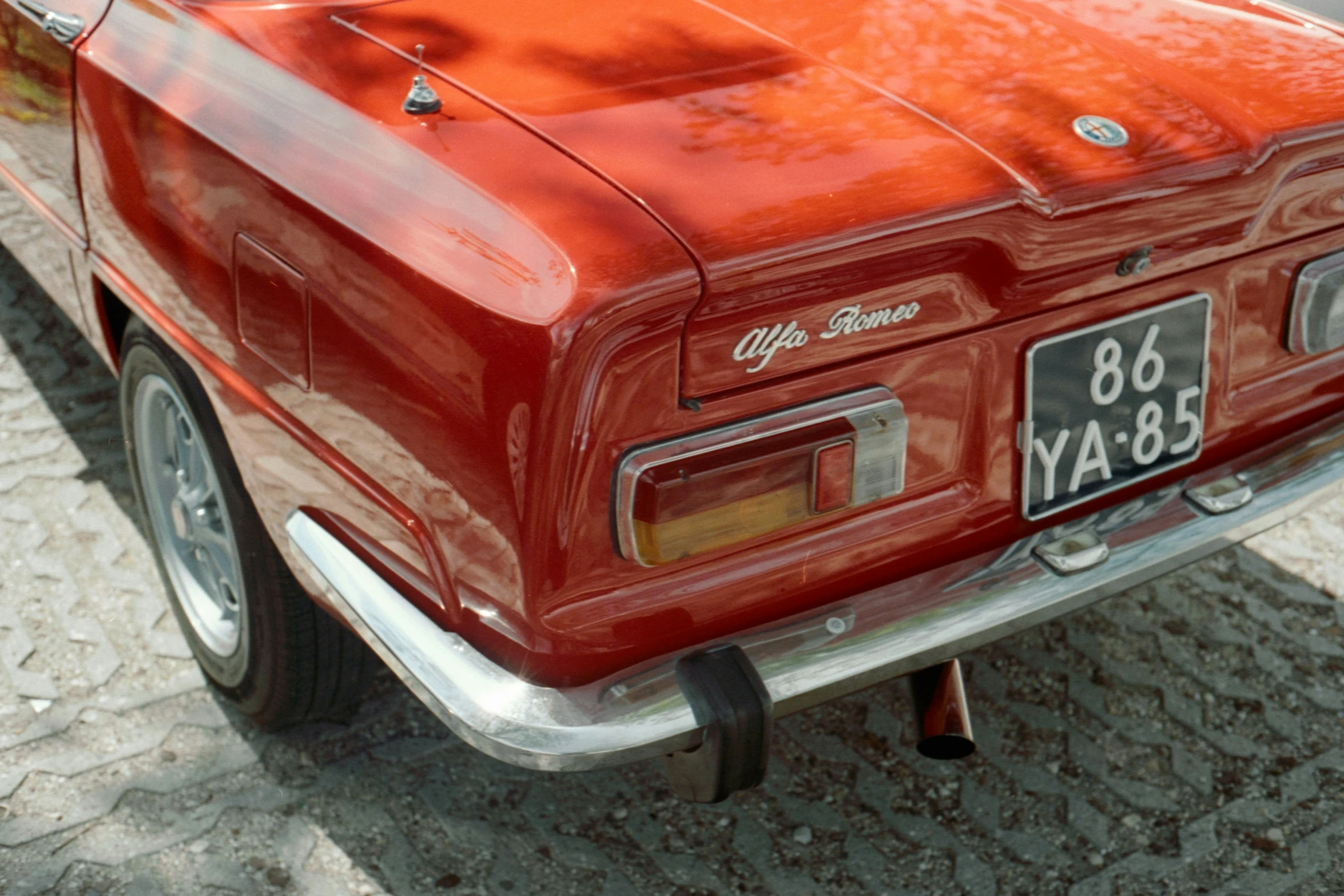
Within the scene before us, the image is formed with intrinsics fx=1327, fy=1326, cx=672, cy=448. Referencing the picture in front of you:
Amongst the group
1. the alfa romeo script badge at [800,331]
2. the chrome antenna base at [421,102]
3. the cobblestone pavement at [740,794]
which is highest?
the chrome antenna base at [421,102]

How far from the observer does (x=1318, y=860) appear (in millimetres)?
2535

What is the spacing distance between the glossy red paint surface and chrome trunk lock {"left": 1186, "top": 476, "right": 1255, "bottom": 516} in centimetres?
6

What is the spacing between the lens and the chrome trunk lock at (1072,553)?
6.91 feet

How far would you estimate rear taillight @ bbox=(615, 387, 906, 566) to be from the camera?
5.75ft

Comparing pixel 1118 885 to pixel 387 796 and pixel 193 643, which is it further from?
pixel 193 643

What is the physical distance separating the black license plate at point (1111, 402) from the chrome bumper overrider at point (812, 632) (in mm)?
85

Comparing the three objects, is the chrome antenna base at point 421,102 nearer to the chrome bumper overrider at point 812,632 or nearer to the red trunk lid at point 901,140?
the red trunk lid at point 901,140

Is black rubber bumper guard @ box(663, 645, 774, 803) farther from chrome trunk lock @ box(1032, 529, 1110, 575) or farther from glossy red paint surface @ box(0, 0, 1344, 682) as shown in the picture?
chrome trunk lock @ box(1032, 529, 1110, 575)

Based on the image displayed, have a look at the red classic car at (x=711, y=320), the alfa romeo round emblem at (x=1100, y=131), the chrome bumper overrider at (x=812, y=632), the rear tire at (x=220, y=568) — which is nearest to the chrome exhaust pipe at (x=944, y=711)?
the red classic car at (x=711, y=320)

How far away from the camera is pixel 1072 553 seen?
2131 millimetres

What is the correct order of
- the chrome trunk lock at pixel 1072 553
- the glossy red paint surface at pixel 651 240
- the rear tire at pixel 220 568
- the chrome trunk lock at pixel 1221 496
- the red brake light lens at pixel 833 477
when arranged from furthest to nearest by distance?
the rear tire at pixel 220 568, the chrome trunk lock at pixel 1221 496, the chrome trunk lock at pixel 1072 553, the red brake light lens at pixel 833 477, the glossy red paint surface at pixel 651 240

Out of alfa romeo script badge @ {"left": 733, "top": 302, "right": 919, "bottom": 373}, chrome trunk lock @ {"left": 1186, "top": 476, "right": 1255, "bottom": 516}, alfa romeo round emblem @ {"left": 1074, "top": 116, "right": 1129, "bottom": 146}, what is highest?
alfa romeo round emblem @ {"left": 1074, "top": 116, "right": 1129, "bottom": 146}

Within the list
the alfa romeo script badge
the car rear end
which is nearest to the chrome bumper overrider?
the car rear end

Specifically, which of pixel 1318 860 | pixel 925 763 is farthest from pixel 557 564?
pixel 1318 860
